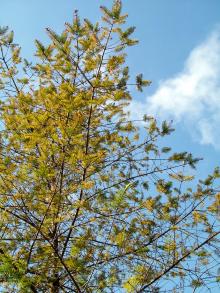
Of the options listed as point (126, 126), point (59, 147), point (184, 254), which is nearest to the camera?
point (184, 254)

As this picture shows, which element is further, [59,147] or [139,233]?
[139,233]

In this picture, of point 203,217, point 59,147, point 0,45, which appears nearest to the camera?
point 59,147

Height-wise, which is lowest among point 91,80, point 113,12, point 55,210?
point 55,210

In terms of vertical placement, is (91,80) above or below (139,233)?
above

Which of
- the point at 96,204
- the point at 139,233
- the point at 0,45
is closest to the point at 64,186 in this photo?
the point at 96,204

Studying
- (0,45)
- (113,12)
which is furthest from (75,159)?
(0,45)

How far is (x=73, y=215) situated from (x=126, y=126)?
2300 millimetres

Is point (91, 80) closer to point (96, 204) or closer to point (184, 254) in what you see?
point (96, 204)

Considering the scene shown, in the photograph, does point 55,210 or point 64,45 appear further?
point 64,45

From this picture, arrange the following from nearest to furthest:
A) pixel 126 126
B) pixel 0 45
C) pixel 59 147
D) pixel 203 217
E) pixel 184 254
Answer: pixel 184 254 → pixel 59 147 → pixel 203 217 → pixel 126 126 → pixel 0 45

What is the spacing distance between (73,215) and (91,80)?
2085 millimetres

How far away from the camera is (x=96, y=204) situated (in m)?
6.57

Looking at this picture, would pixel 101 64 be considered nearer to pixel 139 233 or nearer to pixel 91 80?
pixel 91 80

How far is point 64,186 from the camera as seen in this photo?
6312mm
